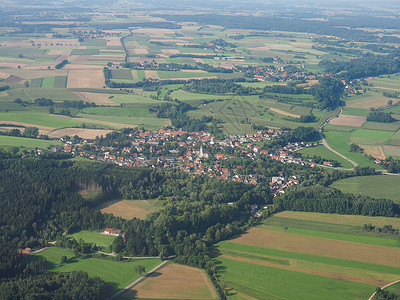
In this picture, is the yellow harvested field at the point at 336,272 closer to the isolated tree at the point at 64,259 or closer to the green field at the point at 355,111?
the isolated tree at the point at 64,259

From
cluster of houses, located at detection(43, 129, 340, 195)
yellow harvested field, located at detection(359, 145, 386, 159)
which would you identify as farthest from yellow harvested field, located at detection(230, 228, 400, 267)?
yellow harvested field, located at detection(359, 145, 386, 159)

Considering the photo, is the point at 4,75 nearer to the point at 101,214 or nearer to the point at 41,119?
the point at 41,119

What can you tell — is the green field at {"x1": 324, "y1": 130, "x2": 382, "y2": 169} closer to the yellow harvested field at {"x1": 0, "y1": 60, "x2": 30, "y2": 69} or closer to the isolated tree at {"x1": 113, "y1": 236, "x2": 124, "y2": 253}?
the isolated tree at {"x1": 113, "y1": 236, "x2": 124, "y2": 253}

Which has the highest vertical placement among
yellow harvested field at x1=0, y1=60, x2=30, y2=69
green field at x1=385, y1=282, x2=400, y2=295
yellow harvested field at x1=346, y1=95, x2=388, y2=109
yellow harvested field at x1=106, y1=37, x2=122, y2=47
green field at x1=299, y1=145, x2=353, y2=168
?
yellow harvested field at x1=106, y1=37, x2=122, y2=47

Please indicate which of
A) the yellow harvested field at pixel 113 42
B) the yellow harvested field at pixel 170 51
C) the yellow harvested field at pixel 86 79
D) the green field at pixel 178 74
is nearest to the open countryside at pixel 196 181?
the green field at pixel 178 74

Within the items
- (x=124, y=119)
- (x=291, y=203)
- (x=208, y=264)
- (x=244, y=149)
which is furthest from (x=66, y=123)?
(x=208, y=264)

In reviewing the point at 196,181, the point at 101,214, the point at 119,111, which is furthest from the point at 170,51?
the point at 101,214
